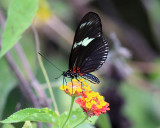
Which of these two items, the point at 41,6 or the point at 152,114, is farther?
the point at 152,114

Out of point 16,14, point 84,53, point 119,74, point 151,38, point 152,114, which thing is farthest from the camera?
point 151,38

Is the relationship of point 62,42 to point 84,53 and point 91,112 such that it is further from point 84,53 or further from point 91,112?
point 91,112

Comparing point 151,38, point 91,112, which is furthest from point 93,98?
point 151,38

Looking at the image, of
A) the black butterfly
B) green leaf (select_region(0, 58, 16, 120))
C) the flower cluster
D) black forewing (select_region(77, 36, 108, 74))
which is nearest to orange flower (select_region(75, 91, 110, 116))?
the flower cluster

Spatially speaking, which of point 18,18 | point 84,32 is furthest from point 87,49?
point 18,18

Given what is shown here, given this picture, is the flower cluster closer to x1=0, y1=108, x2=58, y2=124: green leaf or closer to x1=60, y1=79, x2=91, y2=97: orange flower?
x1=60, y1=79, x2=91, y2=97: orange flower

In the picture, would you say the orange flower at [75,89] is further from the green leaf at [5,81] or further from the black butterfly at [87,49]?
the green leaf at [5,81]

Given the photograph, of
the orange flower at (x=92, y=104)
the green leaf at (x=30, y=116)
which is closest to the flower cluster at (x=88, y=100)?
the orange flower at (x=92, y=104)
